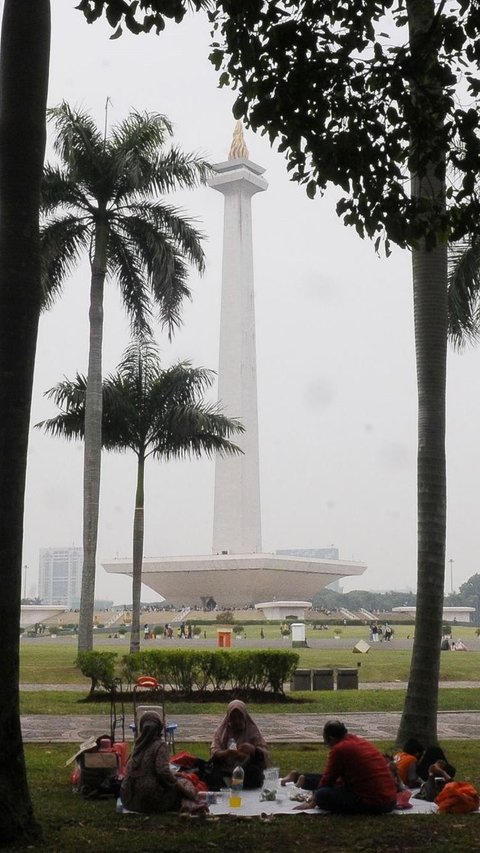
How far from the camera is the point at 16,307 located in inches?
278

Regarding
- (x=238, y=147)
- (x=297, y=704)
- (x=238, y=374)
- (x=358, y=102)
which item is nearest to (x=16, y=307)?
(x=358, y=102)

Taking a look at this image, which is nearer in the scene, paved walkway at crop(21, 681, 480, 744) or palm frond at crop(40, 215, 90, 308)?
paved walkway at crop(21, 681, 480, 744)

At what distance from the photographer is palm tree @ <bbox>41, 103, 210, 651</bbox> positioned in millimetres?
20547

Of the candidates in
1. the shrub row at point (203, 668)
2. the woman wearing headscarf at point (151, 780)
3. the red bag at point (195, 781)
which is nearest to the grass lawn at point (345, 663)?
the shrub row at point (203, 668)

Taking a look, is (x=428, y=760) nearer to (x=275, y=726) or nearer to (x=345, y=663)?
(x=275, y=726)

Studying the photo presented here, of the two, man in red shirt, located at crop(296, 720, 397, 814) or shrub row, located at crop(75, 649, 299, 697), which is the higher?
shrub row, located at crop(75, 649, 299, 697)

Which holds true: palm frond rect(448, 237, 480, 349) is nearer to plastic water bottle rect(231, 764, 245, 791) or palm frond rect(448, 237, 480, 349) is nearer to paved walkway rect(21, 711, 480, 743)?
paved walkway rect(21, 711, 480, 743)

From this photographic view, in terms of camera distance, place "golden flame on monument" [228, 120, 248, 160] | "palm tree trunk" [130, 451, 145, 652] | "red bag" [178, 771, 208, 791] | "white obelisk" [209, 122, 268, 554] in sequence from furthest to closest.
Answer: "golden flame on monument" [228, 120, 248, 160] → "white obelisk" [209, 122, 268, 554] → "palm tree trunk" [130, 451, 145, 652] → "red bag" [178, 771, 208, 791]

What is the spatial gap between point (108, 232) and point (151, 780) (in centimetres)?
1557

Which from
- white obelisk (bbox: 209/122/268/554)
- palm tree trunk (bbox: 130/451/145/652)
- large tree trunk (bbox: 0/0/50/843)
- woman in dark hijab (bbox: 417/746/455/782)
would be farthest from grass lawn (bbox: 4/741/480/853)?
white obelisk (bbox: 209/122/268/554)

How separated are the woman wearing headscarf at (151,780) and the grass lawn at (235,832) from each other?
0.48 feet

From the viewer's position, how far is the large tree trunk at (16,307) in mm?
6664

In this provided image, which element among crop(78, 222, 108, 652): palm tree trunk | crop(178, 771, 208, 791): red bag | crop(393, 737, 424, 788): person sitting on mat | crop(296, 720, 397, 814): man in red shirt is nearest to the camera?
crop(296, 720, 397, 814): man in red shirt

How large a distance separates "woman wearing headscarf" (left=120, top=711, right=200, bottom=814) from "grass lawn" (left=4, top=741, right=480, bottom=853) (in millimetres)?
146
